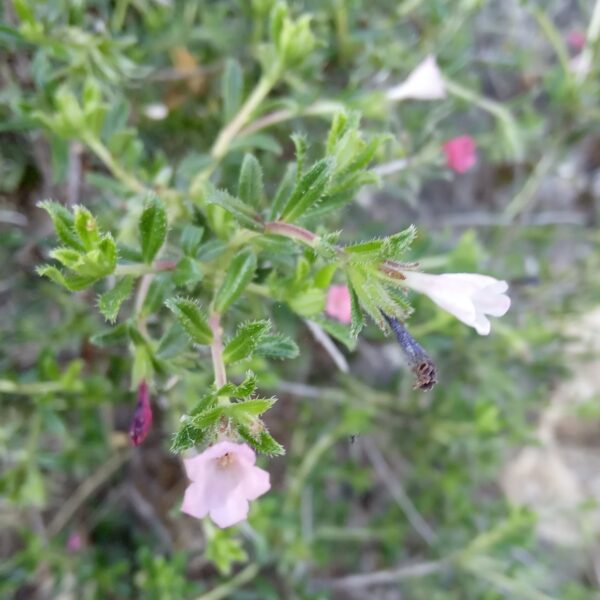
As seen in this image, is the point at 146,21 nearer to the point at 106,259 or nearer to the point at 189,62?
the point at 189,62

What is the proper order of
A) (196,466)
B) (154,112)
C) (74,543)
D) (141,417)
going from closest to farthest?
(196,466) < (141,417) < (154,112) < (74,543)

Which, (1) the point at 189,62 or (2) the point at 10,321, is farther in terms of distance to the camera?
(1) the point at 189,62

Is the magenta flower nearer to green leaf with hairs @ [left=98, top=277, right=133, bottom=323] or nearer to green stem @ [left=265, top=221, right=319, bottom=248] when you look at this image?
green stem @ [left=265, top=221, right=319, bottom=248]

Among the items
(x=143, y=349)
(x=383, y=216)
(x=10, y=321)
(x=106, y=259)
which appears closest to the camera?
(x=106, y=259)

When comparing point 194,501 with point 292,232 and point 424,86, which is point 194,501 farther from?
point 424,86

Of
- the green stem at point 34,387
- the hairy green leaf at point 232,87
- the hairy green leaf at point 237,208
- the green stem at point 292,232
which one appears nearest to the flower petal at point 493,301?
the green stem at point 292,232

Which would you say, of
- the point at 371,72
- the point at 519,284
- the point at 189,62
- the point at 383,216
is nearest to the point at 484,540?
Answer: the point at 519,284

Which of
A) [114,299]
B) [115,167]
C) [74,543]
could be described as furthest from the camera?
[74,543]

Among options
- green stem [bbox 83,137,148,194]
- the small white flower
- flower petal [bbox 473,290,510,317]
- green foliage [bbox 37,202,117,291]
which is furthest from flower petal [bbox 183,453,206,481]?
the small white flower

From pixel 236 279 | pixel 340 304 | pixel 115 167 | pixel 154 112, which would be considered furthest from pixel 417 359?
pixel 154 112
